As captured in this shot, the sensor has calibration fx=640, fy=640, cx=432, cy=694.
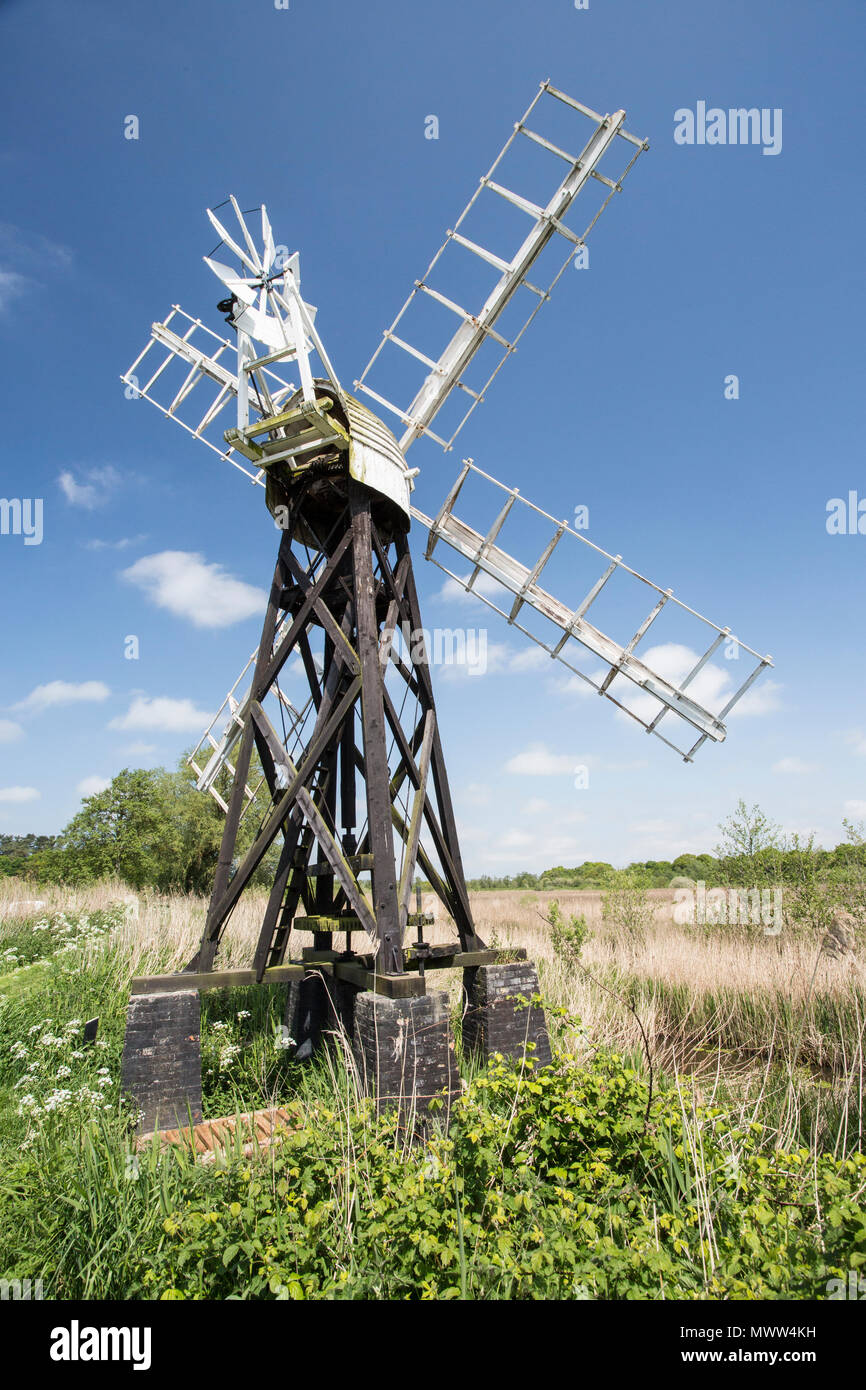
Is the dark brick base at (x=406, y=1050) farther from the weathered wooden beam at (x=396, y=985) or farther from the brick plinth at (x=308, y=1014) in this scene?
the brick plinth at (x=308, y=1014)

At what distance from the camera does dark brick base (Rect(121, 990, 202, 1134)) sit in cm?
483

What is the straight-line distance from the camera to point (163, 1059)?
195 inches

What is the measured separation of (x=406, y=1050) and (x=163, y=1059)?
6.50 feet

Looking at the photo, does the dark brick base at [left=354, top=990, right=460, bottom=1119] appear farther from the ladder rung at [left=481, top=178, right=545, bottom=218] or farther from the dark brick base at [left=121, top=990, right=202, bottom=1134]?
the ladder rung at [left=481, top=178, right=545, bottom=218]

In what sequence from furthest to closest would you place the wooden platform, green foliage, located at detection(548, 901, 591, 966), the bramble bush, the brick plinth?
green foliage, located at detection(548, 901, 591, 966) < the brick plinth < the wooden platform < the bramble bush

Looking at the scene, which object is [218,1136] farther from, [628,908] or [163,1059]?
[628,908]

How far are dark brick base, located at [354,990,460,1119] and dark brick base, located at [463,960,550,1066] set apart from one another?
1.10 metres

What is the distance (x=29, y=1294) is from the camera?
3070 mm

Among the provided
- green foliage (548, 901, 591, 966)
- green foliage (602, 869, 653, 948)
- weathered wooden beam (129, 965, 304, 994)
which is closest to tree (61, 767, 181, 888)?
green foliage (602, 869, 653, 948)

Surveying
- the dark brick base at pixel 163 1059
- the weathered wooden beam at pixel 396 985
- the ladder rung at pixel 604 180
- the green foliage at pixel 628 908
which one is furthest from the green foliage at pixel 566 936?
the ladder rung at pixel 604 180

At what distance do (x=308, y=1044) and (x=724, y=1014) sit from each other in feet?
17.8
